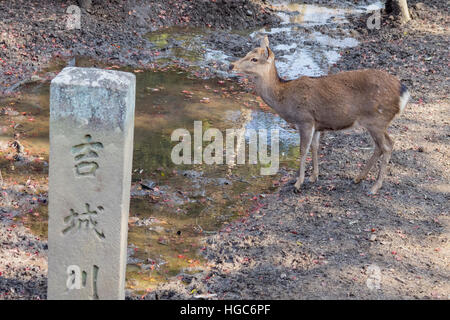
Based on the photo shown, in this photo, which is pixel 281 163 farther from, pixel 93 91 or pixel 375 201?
pixel 93 91

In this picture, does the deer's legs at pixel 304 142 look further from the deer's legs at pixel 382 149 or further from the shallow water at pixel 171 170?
the deer's legs at pixel 382 149

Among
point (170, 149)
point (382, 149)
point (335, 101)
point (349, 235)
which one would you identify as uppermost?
point (335, 101)

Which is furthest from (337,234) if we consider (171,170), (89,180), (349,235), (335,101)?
(89,180)

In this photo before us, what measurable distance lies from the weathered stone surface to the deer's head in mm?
3754

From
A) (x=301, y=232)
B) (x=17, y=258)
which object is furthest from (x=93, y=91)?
→ (x=301, y=232)

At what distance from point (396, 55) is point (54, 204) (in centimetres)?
1035

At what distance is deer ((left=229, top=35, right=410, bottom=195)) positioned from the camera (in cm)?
809

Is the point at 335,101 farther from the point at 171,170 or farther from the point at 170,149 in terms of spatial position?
the point at 170,149

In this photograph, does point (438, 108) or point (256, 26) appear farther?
point (256, 26)

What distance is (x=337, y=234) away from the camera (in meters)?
7.23

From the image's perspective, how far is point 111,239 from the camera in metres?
5.14
